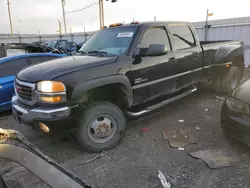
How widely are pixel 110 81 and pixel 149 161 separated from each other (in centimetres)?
129

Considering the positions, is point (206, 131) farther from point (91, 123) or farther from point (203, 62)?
point (91, 123)

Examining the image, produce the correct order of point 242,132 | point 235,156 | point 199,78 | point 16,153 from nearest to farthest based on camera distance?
Answer: point 16,153 → point 242,132 → point 235,156 → point 199,78

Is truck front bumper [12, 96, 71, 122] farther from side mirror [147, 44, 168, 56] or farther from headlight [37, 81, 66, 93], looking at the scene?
side mirror [147, 44, 168, 56]

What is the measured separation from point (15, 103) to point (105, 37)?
2.00 metres

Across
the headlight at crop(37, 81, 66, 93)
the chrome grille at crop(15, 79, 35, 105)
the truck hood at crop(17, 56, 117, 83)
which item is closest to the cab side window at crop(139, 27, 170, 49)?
the truck hood at crop(17, 56, 117, 83)

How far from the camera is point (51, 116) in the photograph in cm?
250

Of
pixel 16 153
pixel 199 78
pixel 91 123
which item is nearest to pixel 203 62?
pixel 199 78

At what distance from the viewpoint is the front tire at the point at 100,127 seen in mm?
2861

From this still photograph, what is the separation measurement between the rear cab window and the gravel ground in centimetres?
157

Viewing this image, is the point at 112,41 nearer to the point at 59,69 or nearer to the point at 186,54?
the point at 59,69

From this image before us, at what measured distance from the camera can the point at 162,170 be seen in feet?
8.63

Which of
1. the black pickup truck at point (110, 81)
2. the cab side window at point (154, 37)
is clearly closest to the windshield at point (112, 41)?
the black pickup truck at point (110, 81)

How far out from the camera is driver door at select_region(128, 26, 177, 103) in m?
3.27

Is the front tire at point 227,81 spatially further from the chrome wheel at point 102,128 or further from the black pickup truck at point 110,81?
the chrome wheel at point 102,128
